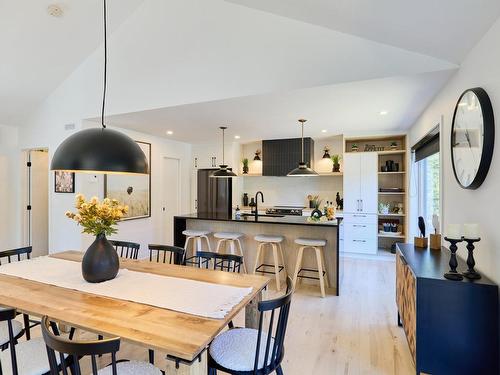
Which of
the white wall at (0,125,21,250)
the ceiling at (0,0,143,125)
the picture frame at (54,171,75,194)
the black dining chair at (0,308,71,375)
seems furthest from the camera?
the white wall at (0,125,21,250)

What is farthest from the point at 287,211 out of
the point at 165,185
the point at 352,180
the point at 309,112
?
the point at 309,112

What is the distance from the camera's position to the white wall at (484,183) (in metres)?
1.90

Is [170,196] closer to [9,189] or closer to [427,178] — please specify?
[9,189]

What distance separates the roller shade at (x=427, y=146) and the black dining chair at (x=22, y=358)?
4048 millimetres

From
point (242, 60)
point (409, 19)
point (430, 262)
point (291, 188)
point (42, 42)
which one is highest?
point (42, 42)

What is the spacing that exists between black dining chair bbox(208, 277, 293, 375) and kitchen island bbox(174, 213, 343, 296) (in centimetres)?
230

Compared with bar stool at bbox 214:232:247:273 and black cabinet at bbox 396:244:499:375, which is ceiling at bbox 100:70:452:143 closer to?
bar stool at bbox 214:232:247:273

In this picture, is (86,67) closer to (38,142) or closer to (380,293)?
(38,142)

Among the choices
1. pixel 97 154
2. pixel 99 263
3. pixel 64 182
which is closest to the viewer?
pixel 97 154

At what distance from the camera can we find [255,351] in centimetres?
161

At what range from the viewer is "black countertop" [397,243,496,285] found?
6.41 ft

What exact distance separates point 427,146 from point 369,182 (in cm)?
150

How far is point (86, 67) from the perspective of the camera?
4.45 meters

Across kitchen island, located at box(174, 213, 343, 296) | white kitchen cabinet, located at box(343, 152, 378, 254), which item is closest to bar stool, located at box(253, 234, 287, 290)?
kitchen island, located at box(174, 213, 343, 296)
